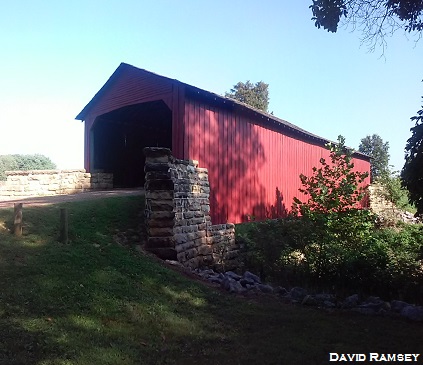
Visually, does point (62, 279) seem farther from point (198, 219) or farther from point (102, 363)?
point (198, 219)

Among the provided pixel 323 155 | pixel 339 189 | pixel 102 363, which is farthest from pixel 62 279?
pixel 323 155

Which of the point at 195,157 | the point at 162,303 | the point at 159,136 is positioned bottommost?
the point at 162,303

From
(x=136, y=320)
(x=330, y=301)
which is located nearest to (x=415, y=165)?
(x=330, y=301)

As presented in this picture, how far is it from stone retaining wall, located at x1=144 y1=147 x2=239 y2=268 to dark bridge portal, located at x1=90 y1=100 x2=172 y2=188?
4.86 metres

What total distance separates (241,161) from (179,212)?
3.83 meters

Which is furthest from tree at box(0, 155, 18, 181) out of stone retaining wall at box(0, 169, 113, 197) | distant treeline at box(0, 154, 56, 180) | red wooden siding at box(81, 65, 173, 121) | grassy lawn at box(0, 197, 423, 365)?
grassy lawn at box(0, 197, 423, 365)

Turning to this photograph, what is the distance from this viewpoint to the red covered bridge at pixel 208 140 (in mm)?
9414

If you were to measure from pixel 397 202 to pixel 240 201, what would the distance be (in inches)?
493

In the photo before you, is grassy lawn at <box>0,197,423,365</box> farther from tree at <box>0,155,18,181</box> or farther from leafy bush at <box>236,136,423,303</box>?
tree at <box>0,155,18,181</box>

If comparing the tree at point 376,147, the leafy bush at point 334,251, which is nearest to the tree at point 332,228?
the leafy bush at point 334,251

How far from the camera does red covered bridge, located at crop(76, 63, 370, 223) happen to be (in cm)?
941

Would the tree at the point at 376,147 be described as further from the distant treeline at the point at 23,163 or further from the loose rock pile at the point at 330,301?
the loose rock pile at the point at 330,301

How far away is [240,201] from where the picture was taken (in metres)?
10.9

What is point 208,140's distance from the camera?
9750mm
